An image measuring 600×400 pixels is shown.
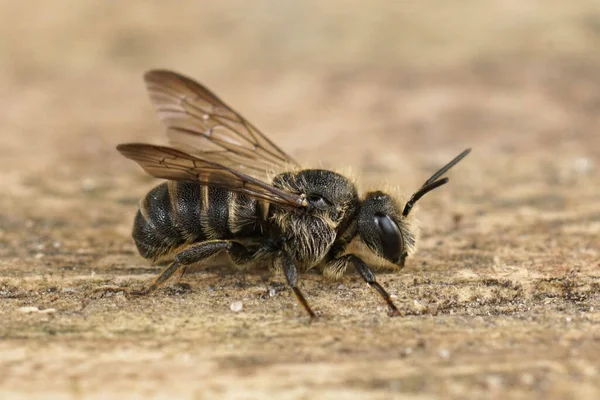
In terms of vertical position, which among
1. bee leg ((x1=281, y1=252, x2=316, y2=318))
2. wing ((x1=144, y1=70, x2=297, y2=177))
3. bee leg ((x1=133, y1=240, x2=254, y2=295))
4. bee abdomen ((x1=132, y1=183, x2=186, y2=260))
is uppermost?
wing ((x1=144, y1=70, x2=297, y2=177))

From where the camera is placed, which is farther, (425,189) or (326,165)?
(326,165)

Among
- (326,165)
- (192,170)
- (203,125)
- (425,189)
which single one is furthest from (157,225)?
(425,189)

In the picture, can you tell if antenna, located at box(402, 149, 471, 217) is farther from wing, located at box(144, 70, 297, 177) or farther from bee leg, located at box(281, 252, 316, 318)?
wing, located at box(144, 70, 297, 177)

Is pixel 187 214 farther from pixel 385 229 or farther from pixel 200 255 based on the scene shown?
pixel 385 229

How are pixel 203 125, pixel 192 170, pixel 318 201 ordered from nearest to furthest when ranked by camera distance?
pixel 192 170
pixel 318 201
pixel 203 125

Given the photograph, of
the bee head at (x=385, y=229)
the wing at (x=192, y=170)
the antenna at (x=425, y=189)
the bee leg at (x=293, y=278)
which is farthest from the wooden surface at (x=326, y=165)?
the wing at (x=192, y=170)

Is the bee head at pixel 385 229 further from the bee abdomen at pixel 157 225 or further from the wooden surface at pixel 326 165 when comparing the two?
the bee abdomen at pixel 157 225

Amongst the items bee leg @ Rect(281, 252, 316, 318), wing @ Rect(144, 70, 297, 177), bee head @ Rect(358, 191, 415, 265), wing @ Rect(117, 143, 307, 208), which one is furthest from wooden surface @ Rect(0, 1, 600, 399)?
wing @ Rect(144, 70, 297, 177)
